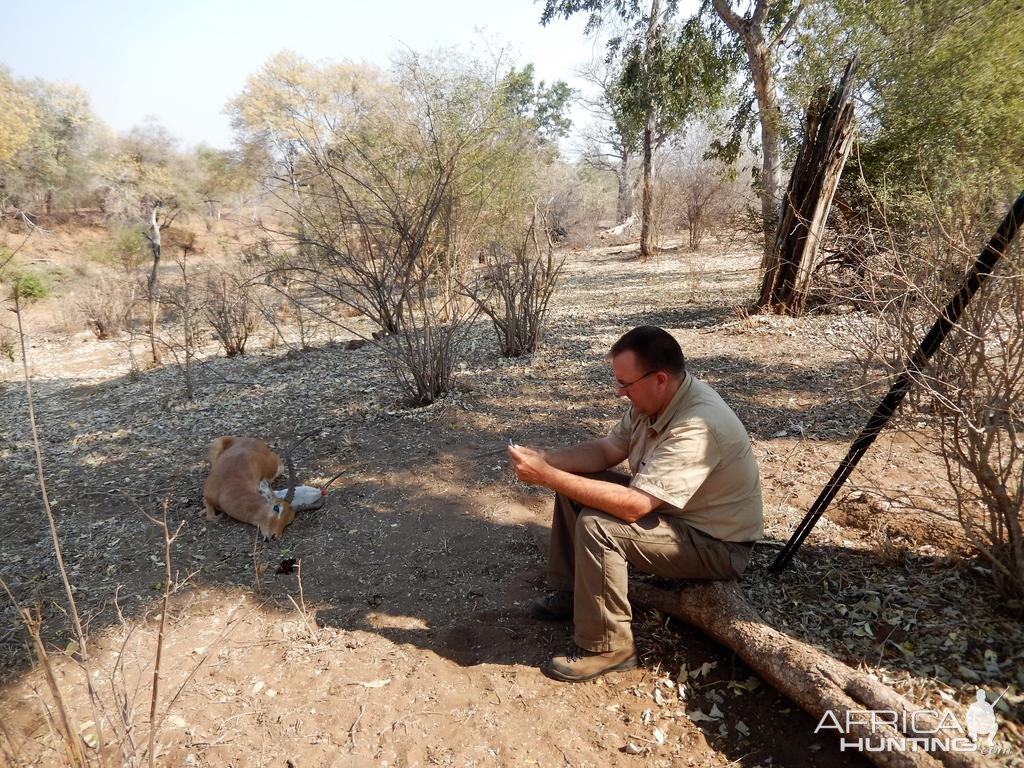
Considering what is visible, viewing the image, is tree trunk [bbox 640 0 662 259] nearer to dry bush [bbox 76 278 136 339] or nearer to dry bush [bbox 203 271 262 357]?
dry bush [bbox 203 271 262 357]

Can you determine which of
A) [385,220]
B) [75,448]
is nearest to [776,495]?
[385,220]

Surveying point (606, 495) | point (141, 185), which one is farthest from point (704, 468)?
point (141, 185)

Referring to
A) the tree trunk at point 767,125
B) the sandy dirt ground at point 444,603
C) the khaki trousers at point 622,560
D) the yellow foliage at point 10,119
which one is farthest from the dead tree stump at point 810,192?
the yellow foliage at point 10,119

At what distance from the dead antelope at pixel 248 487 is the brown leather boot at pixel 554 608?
1700mm

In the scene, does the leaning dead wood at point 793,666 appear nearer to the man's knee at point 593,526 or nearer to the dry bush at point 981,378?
the man's knee at point 593,526

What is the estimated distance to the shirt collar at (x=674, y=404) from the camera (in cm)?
217

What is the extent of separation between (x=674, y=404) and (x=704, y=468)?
292 millimetres

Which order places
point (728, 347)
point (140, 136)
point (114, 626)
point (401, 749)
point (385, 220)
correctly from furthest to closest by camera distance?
point (140, 136), point (728, 347), point (385, 220), point (114, 626), point (401, 749)

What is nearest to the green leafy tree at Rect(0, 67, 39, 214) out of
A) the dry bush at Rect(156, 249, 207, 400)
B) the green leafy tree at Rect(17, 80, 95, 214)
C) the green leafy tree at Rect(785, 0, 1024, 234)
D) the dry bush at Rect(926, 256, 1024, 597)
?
the green leafy tree at Rect(17, 80, 95, 214)

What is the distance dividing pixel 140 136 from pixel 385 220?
94.0 ft

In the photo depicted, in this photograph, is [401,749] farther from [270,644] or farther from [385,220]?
[385,220]

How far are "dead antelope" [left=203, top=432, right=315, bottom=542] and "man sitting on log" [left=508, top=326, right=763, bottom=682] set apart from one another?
1.95 metres

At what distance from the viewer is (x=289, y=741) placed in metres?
1.91

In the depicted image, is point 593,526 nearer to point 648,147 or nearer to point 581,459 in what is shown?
point 581,459
